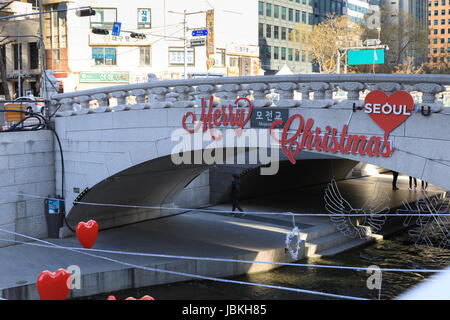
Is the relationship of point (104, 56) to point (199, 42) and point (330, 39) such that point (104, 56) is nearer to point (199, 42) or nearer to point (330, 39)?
point (199, 42)

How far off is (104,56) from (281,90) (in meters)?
35.5

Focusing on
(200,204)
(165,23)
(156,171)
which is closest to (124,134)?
(156,171)

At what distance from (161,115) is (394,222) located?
1198cm

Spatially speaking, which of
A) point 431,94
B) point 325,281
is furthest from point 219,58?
point 431,94

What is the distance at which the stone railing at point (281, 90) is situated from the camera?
9.79 metres

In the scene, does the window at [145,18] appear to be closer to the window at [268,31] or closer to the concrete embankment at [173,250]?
the window at [268,31]

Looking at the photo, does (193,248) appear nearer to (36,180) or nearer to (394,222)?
(36,180)

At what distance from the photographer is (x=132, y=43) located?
45.1m

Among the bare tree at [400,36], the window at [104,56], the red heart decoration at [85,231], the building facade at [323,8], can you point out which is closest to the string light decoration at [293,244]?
the red heart decoration at [85,231]

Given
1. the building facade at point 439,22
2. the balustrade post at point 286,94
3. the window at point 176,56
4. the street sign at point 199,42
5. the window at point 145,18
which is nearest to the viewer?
the balustrade post at point 286,94

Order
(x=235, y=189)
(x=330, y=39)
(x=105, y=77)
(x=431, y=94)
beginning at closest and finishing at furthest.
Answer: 1. (x=431, y=94)
2. (x=235, y=189)
3. (x=105, y=77)
4. (x=330, y=39)

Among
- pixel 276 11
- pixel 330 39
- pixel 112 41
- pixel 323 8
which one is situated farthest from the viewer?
pixel 323 8

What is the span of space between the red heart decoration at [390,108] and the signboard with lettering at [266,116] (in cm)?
195

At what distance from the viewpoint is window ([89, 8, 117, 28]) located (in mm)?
44469
